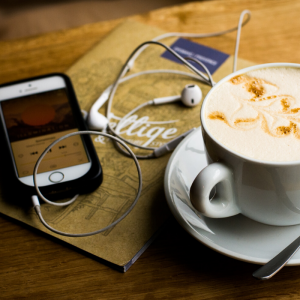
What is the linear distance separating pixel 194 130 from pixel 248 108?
13 cm

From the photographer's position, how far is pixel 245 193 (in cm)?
36

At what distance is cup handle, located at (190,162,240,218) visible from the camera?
339 millimetres

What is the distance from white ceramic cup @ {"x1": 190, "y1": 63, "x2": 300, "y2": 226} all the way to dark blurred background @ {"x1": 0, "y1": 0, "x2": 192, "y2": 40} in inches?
36.8

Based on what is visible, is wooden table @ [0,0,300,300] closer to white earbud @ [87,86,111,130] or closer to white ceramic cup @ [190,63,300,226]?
white ceramic cup @ [190,63,300,226]

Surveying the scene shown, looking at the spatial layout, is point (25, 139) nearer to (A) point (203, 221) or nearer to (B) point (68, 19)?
(A) point (203, 221)

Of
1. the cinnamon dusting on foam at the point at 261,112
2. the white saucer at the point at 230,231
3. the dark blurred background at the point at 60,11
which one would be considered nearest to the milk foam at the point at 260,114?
the cinnamon dusting on foam at the point at 261,112

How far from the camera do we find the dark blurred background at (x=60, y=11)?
3.77 feet

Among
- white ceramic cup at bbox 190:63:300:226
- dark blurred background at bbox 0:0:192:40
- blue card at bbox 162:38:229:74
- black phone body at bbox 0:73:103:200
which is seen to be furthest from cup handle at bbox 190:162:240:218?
dark blurred background at bbox 0:0:192:40

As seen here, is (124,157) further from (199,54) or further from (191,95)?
(199,54)

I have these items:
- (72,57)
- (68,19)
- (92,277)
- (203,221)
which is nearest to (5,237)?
(92,277)

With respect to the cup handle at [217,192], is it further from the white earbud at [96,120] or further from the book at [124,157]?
the white earbud at [96,120]

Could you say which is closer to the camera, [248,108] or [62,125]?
[248,108]

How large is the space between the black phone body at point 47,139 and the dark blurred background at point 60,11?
1.98ft

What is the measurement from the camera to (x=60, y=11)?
1242 millimetres
